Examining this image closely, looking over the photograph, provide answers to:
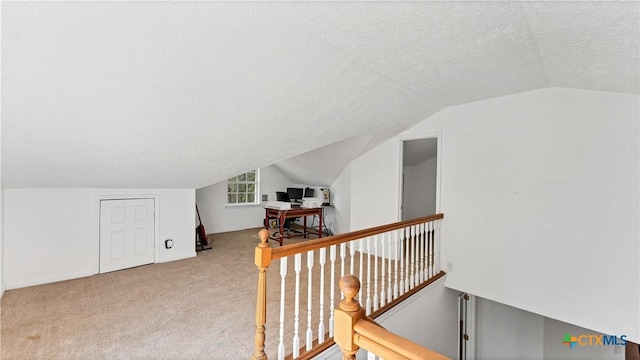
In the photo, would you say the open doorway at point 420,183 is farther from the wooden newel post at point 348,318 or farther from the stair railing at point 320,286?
the wooden newel post at point 348,318

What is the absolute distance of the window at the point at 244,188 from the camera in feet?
21.5

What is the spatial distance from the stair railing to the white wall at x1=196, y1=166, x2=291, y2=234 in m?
2.62

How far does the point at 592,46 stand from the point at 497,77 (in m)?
0.91

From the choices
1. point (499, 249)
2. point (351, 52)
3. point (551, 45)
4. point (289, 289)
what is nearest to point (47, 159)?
point (289, 289)

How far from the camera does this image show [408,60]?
2301mm

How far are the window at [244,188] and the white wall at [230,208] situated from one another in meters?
0.12

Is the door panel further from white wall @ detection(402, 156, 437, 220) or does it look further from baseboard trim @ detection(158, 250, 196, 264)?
white wall @ detection(402, 156, 437, 220)

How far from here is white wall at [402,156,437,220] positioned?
609cm

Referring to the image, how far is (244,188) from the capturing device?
6.81 m

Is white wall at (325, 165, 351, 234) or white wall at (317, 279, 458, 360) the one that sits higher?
white wall at (325, 165, 351, 234)

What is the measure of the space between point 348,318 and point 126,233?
13.4ft

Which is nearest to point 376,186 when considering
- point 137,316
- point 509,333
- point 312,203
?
point 312,203

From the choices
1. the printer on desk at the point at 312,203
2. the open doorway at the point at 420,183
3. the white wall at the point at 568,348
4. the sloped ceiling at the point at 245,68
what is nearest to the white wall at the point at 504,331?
the white wall at the point at 568,348

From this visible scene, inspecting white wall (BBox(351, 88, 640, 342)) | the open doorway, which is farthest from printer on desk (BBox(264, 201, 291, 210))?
white wall (BBox(351, 88, 640, 342))
